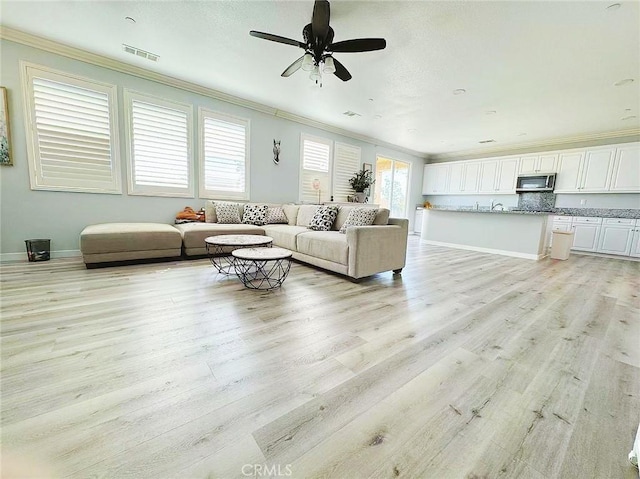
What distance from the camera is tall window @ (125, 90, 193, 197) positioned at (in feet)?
12.7

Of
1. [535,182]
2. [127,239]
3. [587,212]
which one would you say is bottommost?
[127,239]

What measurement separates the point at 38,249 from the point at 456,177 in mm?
9339

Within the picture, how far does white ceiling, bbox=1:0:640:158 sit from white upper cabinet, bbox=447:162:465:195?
302 centimetres

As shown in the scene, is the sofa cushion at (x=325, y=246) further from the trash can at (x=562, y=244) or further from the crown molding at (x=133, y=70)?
the trash can at (x=562, y=244)

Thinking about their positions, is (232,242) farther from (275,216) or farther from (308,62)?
(275,216)

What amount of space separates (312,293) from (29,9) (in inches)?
162

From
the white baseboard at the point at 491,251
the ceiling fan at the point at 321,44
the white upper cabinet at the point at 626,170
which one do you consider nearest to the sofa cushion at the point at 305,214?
the ceiling fan at the point at 321,44

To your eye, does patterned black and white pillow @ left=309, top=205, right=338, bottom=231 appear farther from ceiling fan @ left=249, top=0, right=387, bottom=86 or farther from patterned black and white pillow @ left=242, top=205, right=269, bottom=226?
ceiling fan @ left=249, top=0, right=387, bottom=86

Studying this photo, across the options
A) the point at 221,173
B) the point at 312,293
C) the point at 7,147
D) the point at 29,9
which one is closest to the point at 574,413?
the point at 312,293

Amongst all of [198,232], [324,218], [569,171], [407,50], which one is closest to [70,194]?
[198,232]

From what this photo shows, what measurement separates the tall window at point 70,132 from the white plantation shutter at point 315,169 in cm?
332

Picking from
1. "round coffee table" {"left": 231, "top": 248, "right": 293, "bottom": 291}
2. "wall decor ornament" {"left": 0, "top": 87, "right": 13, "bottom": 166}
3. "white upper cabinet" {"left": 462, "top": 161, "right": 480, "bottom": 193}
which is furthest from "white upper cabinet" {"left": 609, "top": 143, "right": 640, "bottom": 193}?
"wall decor ornament" {"left": 0, "top": 87, "right": 13, "bottom": 166}

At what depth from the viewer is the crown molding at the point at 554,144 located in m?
5.48

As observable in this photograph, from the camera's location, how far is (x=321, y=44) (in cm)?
244
